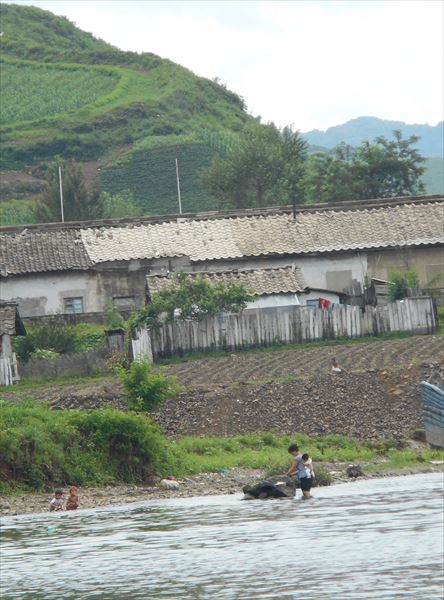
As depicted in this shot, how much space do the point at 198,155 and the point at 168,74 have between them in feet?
93.2

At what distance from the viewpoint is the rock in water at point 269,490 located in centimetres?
2756

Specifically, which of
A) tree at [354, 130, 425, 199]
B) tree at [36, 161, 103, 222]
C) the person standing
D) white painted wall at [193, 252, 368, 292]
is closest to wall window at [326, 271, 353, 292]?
white painted wall at [193, 252, 368, 292]

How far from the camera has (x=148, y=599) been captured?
18031mm

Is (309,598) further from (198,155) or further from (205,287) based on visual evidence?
(198,155)

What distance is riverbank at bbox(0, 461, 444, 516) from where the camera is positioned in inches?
1088

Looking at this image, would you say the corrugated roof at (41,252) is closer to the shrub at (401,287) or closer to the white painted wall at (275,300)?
the white painted wall at (275,300)

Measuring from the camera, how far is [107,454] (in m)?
30.1

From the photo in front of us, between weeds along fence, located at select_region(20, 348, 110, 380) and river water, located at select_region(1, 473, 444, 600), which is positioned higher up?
weeds along fence, located at select_region(20, 348, 110, 380)

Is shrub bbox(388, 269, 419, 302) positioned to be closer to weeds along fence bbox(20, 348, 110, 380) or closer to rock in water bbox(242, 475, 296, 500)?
weeds along fence bbox(20, 348, 110, 380)

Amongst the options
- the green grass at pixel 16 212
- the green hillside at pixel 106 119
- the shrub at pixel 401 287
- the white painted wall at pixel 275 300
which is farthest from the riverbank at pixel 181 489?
the green hillside at pixel 106 119

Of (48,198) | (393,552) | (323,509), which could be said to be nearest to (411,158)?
(48,198)

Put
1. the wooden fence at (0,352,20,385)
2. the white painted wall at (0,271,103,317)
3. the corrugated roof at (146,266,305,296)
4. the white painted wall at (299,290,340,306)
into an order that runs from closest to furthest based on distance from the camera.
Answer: the wooden fence at (0,352,20,385) → the corrugated roof at (146,266,305,296) → the white painted wall at (299,290,340,306) → the white painted wall at (0,271,103,317)

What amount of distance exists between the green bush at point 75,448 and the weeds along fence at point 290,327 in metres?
12.9

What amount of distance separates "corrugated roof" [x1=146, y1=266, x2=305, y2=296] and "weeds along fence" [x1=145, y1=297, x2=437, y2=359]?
117 centimetres
